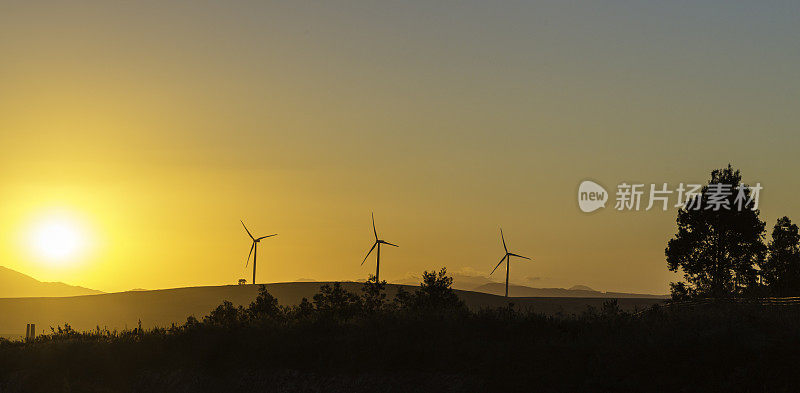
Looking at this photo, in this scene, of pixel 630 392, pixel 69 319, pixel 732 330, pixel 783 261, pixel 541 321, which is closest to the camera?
pixel 630 392

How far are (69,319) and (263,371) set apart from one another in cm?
15485

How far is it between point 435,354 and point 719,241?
54303 millimetres

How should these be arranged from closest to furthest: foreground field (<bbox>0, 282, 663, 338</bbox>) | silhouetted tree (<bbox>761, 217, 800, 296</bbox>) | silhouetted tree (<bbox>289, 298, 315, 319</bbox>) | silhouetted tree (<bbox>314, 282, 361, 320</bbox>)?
silhouetted tree (<bbox>289, 298, 315, 319</bbox>), silhouetted tree (<bbox>314, 282, 361, 320</bbox>), silhouetted tree (<bbox>761, 217, 800, 296</bbox>), foreground field (<bbox>0, 282, 663, 338</bbox>)

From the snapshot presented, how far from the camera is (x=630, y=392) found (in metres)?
34.6

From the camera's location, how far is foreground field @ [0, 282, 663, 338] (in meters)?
159

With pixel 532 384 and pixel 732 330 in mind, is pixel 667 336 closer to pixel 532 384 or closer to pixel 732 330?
pixel 732 330

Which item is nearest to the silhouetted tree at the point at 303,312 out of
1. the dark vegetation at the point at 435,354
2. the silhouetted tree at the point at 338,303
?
the silhouetted tree at the point at 338,303

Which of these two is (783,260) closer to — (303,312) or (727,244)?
(727,244)

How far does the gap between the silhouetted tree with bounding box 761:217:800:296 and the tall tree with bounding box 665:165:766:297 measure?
1.10m

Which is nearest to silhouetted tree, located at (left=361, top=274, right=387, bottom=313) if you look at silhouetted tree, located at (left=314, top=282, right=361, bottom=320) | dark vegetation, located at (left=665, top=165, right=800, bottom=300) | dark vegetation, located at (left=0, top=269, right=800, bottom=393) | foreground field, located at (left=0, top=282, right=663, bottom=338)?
silhouetted tree, located at (left=314, top=282, right=361, bottom=320)

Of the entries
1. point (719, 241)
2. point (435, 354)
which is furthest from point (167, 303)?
point (435, 354)

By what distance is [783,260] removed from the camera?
8406cm

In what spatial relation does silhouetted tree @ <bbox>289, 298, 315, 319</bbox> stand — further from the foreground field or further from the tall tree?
the foreground field

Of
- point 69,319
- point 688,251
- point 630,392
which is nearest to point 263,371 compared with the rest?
point 630,392
